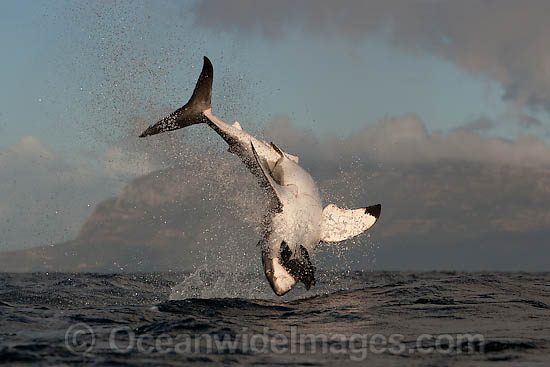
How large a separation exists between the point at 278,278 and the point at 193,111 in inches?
213

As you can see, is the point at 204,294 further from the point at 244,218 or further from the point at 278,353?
the point at 278,353

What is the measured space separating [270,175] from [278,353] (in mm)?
6698

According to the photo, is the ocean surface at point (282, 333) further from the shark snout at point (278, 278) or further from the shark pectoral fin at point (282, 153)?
the shark pectoral fin at point (282, 153)

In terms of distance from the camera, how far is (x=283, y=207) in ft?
50.1

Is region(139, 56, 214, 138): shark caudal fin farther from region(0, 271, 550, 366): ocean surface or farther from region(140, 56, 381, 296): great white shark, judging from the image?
region(0, 271, 550, 366): ocean surface

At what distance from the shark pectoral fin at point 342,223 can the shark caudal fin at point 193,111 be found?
4.40 m

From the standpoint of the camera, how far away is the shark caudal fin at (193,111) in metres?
16.6

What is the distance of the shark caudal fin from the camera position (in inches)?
655

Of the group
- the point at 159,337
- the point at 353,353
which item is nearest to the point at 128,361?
the point at 159,337

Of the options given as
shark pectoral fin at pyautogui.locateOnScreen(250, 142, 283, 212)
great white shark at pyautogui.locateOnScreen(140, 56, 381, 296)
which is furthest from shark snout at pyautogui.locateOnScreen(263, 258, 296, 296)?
shark pectoral fin at pyautogui.locateOnScreen(250, 142, 283, 212)

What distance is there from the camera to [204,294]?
1967 cm

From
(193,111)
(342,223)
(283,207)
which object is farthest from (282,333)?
(193,111)

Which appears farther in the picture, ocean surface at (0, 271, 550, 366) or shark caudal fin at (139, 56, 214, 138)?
shark caudal fin at (139, 56, 214, 138)

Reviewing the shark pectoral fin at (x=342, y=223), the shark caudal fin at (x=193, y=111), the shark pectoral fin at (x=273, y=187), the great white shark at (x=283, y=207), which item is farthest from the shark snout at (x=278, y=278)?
the shark caudal fin at (x=193, y=111)
